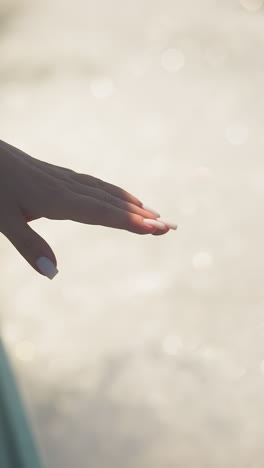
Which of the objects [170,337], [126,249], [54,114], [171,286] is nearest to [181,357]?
[170,337]

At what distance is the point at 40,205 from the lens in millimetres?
735

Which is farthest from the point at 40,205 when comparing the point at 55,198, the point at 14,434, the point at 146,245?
the point at 146,245

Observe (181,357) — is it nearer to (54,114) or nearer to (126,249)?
(126,249)

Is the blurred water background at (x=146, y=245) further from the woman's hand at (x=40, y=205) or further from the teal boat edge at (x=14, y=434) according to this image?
the woman's hand at (x=40, y=205)

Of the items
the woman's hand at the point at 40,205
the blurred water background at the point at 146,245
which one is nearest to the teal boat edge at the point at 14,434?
the blurred water background at the point at 146,245

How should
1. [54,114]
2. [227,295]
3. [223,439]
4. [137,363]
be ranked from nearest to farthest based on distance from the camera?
[223,439] < [137,363] < [227,295] < [54,114]

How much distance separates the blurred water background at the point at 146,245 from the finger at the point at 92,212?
0.65 m

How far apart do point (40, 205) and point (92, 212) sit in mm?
43

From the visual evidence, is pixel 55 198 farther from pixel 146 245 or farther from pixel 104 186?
pixel 146 245

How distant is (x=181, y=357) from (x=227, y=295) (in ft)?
0.54

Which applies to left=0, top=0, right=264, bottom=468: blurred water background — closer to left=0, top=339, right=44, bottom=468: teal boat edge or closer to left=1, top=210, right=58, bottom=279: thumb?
left=0, top=339, right=44, bottom=468: teal boat edge

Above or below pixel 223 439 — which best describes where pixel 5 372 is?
above

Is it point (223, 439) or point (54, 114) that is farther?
point (54, 114)

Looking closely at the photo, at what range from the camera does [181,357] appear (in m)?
1.43
